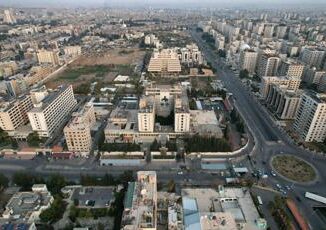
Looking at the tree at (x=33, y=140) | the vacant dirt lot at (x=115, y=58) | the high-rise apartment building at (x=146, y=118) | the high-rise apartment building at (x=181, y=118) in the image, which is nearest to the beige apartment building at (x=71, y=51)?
the vacant dirt lot at (x=115, y=58)

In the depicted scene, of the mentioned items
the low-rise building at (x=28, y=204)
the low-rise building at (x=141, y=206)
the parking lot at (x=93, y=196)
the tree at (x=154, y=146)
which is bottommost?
the parking lot at (x=93, y=196)

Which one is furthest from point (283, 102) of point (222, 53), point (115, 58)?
point (115, 58)

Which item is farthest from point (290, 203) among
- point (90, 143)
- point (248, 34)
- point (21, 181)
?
point (248, 34)

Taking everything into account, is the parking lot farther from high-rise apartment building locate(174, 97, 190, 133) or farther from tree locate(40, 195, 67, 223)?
high-rise apartment building locate(174, 97, 190, 133)

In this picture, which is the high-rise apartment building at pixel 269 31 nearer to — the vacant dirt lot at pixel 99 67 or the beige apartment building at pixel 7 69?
the vacant dirt lot at pixel 99 67

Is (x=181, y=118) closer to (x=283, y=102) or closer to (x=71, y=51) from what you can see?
(x=283, y=102)

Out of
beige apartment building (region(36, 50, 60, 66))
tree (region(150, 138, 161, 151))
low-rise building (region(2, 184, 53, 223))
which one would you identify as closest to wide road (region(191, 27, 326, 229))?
tree (region(150, 138, 161, 151))
